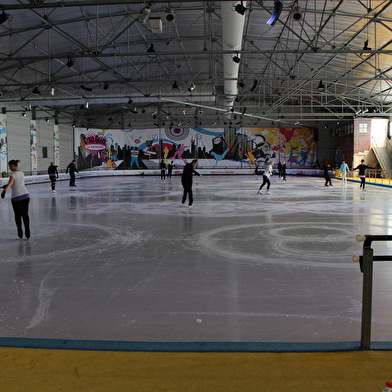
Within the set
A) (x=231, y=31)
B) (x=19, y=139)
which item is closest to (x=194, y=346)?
(x=231, y=31)

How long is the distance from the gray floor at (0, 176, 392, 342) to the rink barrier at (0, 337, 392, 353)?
0.29 meters

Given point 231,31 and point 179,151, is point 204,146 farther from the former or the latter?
point 231,31

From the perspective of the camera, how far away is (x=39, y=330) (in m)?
3.35

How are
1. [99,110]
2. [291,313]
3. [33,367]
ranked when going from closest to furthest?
[33,367], [291,313], [99,110]

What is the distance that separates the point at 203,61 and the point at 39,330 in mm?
25300

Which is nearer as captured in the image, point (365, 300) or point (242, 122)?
point (365, 300)

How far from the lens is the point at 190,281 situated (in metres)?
4.83

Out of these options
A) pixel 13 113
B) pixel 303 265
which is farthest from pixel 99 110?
pixel 303 265

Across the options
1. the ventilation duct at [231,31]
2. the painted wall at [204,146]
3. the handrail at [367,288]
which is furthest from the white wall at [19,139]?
the handrail at [367,288]

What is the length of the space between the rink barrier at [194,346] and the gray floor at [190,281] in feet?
0.95

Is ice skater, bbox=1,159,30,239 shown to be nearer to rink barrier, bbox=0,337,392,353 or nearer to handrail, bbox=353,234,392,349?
rink barrier, bbox=0,337,392,353

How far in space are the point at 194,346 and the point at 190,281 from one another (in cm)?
200

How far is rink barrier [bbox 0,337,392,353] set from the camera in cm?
279

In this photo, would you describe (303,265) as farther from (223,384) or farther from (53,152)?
(53,152)
